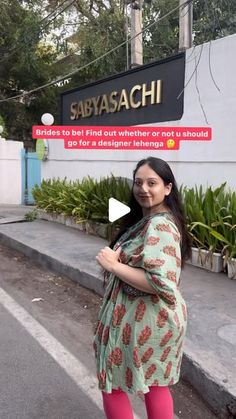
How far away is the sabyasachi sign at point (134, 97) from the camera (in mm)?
7832

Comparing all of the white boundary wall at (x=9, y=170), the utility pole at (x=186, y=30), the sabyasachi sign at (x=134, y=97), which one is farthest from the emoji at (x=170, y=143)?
the white boundary wall at (x=9, y=170)

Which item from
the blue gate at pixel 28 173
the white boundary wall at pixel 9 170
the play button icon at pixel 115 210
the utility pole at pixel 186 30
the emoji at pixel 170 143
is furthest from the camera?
the blue gate at pixel 28 173

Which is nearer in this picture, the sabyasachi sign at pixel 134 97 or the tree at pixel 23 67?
the sabyasachi sign at pixel 134 97

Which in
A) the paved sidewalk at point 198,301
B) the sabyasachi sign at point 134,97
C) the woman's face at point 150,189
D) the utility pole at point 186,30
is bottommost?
the paved sidewalk at point 198,301

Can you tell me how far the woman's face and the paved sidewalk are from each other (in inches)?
56.9

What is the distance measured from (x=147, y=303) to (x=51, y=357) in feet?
6.64

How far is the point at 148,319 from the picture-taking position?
1.81 m

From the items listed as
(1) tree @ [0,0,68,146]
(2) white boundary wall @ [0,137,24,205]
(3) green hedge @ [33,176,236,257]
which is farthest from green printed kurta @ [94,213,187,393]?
(1) tree @ [0,0,68,146]

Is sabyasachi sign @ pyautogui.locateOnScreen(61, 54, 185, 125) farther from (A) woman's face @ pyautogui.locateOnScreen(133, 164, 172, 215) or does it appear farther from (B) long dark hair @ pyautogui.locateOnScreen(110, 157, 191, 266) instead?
(A) woman's face @ pyautogui.locateOnScreen(133, 164, 172, 215)

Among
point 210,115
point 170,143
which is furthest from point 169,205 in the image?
point 170,143

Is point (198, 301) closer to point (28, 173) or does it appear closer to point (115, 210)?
point (115, 210)

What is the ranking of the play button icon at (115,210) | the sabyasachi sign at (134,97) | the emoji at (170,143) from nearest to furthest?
the play button icon at (115,210) → the emoji at (170,143) → the sabyasachi sign at (134,97)

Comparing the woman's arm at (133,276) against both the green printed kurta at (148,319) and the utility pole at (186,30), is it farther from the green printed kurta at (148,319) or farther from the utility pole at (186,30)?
the utility pole at (186,30)

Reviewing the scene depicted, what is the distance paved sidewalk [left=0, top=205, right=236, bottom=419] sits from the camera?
9.38 feet
